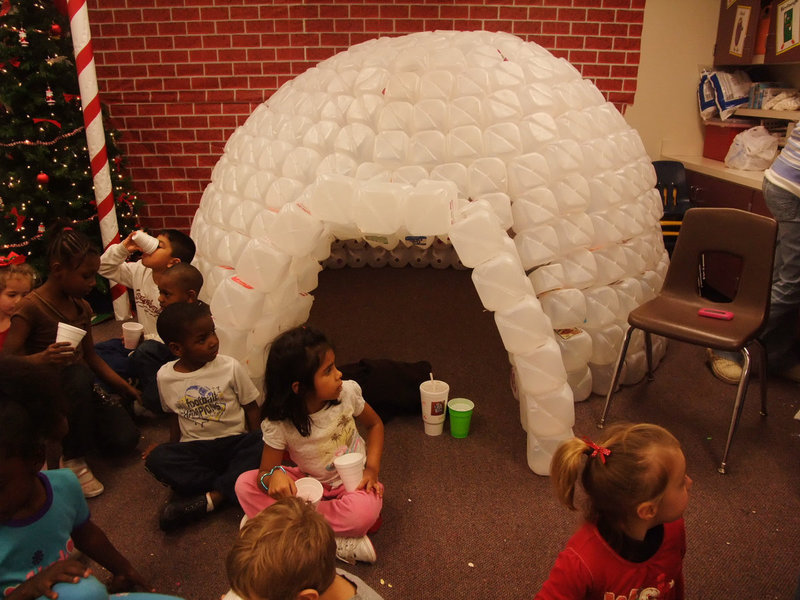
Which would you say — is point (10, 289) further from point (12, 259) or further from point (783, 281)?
point (783, 281)

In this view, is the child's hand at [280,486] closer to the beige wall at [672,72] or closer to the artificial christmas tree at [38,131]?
the artificial christmas tree at [38,131]

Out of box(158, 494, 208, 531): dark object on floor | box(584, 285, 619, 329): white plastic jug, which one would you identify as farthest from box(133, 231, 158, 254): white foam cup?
box(584, 285, 619, 329): white plastic jug

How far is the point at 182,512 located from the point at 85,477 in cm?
45

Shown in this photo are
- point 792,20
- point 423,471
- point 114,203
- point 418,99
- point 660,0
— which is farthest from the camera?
point 660,0

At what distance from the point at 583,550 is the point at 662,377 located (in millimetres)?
1962

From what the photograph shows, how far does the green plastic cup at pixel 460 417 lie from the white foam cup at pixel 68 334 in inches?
54.5

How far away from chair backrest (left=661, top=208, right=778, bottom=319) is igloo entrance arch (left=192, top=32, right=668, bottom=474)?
198mm

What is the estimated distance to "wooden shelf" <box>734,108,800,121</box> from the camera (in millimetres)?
3521

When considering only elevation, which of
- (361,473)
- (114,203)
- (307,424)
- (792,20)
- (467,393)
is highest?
(792,20)

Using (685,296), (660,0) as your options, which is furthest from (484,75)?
(660,0)

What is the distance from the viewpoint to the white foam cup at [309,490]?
173 cm

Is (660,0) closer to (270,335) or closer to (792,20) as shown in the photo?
(792,20)

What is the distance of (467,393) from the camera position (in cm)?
292

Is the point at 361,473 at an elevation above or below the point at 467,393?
above
